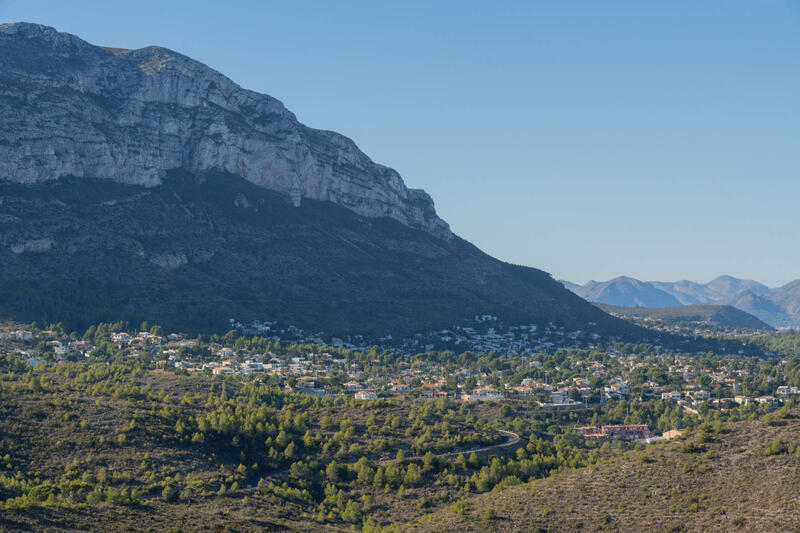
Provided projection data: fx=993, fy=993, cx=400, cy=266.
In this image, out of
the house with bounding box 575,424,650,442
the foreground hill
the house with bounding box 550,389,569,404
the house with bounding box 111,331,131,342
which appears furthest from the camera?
the house with bounding box 111,331,131,342

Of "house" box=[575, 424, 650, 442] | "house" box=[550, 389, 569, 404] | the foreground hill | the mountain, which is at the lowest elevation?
"house" box=[575, 424, 650, 442]

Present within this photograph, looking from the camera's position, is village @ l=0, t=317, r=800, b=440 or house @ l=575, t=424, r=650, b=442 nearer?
house @ l=575, t=424, r=650, b=442

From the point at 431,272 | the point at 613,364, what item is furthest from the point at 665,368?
the point at 431,272

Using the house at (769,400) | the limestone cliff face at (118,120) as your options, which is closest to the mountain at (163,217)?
the limestone cliff face at (118,120)

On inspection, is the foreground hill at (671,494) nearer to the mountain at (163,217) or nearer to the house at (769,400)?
the house at (769,400)

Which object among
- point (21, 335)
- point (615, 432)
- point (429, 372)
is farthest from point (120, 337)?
point (615, 432)

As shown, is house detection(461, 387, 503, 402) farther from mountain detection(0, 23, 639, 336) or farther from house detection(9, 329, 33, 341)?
house detection(9, 329, 33, 341)

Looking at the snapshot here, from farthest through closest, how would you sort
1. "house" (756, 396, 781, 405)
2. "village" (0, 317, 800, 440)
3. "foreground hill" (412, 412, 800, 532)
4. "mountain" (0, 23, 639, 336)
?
"mountain" (0, 23, 639, 336), "village" (0, 317, 800, 440), "house" (756, 396, 781, 405), "foreground hill" (412, 412, 800, 532)

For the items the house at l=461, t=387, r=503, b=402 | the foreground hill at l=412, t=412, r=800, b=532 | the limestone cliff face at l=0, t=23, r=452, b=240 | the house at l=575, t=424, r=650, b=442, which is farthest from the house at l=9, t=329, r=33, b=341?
the foreground hill at l=412, t=412, r=800, b=532
